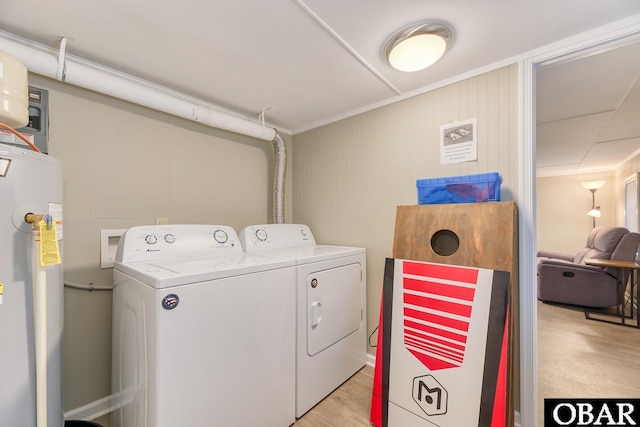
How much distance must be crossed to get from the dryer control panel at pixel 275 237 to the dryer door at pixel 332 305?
524mm

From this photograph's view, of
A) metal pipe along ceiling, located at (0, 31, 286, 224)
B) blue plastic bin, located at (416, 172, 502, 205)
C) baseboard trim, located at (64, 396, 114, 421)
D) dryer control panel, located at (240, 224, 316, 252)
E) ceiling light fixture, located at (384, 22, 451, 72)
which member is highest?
ceiling light fixture, located at (384, 22, 451, 72)

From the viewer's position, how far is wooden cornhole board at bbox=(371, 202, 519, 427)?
134cm

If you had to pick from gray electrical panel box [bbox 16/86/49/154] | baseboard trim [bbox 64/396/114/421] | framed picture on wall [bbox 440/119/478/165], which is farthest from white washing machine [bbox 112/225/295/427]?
framed picture on wall [bbox 440/119/478/165]

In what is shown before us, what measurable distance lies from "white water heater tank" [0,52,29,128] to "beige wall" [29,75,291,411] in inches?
19.6

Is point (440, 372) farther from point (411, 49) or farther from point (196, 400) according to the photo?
point (411, 49)

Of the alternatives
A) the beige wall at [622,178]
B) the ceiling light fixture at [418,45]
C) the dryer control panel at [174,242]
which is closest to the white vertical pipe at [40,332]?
the dryer control panel at [174,242]

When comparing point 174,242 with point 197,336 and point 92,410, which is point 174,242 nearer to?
point 197,336

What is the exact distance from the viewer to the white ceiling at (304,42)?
3.78 ft

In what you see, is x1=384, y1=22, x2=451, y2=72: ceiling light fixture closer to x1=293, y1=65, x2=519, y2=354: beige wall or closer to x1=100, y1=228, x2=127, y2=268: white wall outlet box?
x1=293, y1=65, x2=519, y2=354: beige wall

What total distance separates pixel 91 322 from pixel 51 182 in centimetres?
97

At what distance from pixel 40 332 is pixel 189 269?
0.51 metres

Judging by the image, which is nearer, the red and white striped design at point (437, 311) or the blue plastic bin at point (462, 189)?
the red and white striped design at point (437, 311)

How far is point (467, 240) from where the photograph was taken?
143cm

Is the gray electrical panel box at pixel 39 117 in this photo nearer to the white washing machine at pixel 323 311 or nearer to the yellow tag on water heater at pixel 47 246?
the yellow tag on water heater at pixel 47 246
